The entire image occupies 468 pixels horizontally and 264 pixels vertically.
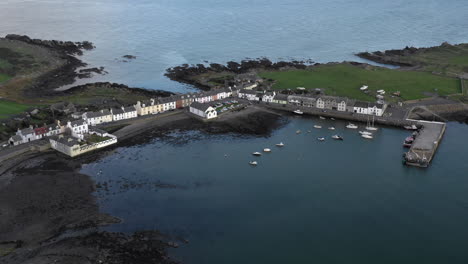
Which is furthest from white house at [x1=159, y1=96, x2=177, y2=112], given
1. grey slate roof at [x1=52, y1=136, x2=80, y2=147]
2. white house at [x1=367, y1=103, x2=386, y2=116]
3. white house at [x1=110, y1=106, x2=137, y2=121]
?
white house at [x1=367, y1=103, x2=386, y2=116]

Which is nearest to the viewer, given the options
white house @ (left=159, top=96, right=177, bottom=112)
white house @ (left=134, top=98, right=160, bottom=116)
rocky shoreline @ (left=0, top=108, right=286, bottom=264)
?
rocky shoreline @ (left=0, top=108, right=286, bottom=264)

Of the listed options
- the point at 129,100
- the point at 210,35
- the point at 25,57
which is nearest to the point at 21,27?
the point at 25,57

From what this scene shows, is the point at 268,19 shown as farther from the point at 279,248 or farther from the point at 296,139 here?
the point at 279,248

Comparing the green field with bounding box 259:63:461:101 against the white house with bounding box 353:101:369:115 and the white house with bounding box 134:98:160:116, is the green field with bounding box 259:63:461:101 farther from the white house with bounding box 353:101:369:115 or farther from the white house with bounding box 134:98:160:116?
the white house with bounding box 134:98:160:116

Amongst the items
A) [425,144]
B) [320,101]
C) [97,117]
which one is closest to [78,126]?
[97,117]

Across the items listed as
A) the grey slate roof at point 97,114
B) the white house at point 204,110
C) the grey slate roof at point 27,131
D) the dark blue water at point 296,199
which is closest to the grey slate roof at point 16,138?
the grey slate roof at point 27,131

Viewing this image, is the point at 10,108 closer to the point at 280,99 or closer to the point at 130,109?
the point at 130,109

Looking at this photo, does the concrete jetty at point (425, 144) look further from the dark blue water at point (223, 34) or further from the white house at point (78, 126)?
the dark blue water at point (223, 34)

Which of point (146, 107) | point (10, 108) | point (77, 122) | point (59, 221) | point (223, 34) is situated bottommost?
point (59, 221)
